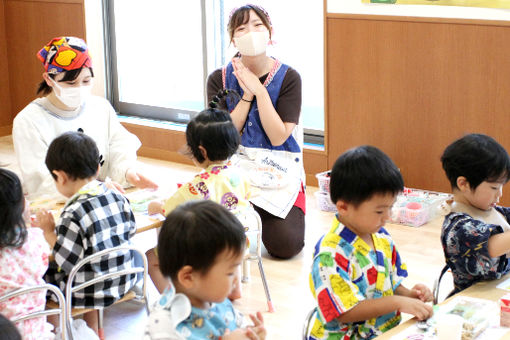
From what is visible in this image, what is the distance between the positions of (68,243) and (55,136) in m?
0.99

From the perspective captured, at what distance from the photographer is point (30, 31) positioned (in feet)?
24.8

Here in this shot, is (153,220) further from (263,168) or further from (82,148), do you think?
(263,168)

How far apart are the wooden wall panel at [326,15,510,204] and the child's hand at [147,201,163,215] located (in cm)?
253

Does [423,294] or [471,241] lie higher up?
[471,241]

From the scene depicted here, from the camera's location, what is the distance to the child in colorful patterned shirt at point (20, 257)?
7.90 ft

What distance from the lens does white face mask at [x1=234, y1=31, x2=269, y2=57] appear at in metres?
4.16

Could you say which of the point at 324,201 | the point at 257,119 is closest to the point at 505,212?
the point at 257,119

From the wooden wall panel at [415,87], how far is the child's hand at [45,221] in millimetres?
3006

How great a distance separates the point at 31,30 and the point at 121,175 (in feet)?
14.1

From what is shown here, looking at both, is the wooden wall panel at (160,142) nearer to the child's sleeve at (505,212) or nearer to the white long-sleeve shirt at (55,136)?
the white long-sleeve shirt at (55,136)

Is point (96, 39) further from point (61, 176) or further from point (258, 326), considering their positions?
point (258, 326)

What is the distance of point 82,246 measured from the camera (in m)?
2.90

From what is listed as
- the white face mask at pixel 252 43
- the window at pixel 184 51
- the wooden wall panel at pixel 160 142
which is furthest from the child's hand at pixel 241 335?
the wooden wall panel at pixel 160 142

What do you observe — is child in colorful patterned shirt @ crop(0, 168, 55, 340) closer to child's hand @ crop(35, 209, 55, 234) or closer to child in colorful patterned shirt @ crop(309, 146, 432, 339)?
child's hand @ crop(35, 209, 55, 234)
